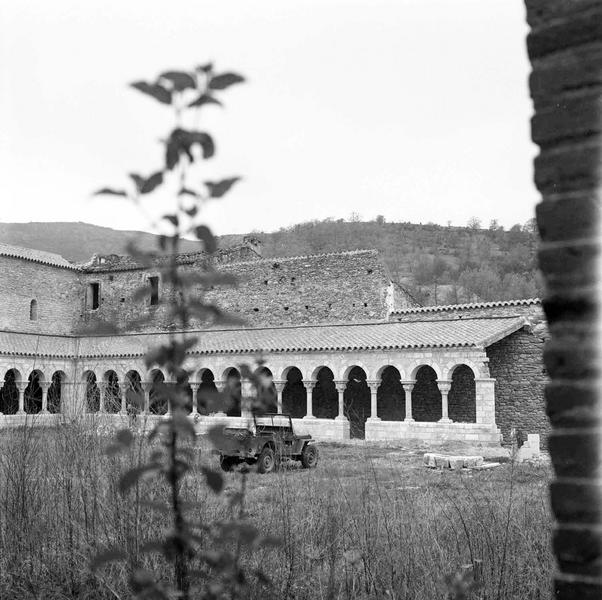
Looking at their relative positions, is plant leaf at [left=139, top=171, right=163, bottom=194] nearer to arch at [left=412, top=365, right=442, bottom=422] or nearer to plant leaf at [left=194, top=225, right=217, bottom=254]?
plant leaf at [left=194, top=225, right=217, bottom=254]

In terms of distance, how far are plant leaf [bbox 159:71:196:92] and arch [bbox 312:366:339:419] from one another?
20078 mm

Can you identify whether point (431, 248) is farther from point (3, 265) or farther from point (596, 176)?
point (596, 176)

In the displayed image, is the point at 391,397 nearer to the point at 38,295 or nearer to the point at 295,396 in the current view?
the point at 295,396

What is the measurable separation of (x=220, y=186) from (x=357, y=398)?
1963 centimetres

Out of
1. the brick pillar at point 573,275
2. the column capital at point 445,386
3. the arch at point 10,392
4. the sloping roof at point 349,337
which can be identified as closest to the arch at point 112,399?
the brick pillar at point 573,275

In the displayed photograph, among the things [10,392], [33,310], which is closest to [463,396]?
[10,392]

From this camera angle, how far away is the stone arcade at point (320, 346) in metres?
18.3

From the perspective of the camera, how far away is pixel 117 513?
456cm

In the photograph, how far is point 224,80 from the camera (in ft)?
6.49

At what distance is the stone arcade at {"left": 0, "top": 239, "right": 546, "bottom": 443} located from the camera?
60.0 ft

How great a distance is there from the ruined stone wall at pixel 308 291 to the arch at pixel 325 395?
2.36 m

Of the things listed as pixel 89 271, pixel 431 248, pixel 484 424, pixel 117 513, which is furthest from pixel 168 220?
pixel 431 248

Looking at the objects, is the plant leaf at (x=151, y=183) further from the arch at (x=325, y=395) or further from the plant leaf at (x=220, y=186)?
the arch at (x=325, y=395)

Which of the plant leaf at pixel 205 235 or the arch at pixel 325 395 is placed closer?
the plant leaf at pixel 205 235
